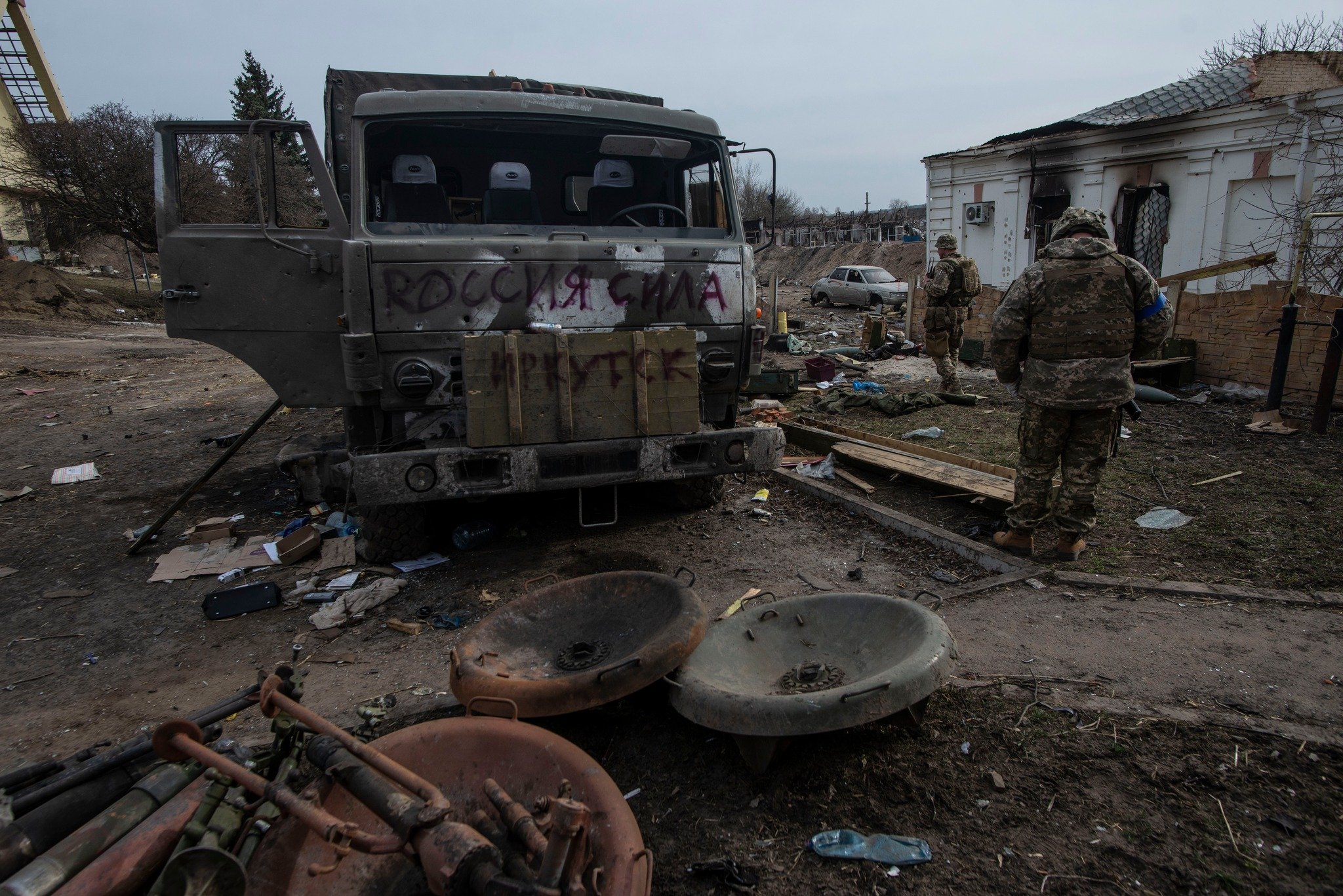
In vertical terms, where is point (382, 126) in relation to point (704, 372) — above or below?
above

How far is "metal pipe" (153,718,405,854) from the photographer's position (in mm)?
1626

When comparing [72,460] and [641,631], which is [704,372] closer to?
[641,631]

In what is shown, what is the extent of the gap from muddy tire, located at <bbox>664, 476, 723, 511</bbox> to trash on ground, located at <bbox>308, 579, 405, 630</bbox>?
185 cm

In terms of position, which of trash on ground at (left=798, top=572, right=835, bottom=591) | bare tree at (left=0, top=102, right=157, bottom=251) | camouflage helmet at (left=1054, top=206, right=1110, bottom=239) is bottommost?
trash on ground at (left=798, top=572, right=835, bottom=591)

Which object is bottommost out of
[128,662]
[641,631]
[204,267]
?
[128,662]

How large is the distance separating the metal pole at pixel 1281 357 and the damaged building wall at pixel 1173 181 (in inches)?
171

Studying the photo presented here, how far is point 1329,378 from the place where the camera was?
652cm

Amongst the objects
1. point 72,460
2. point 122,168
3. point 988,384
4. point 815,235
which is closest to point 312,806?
point 72,460

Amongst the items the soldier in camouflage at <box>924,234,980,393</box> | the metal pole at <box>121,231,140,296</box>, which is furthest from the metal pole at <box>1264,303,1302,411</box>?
the metal pole at <box>121,231,140,296</box>

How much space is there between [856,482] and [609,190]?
8.80 ft

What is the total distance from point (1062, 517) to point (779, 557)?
5.12 feet

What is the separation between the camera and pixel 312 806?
1.70 m

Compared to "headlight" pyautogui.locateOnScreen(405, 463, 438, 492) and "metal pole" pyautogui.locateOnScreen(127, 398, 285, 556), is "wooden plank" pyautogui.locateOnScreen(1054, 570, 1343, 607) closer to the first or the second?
"headlight" pyautogui.locateOnScreen(405, 463, 438, 492)

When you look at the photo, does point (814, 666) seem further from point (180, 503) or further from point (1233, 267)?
point (1233, 267)
